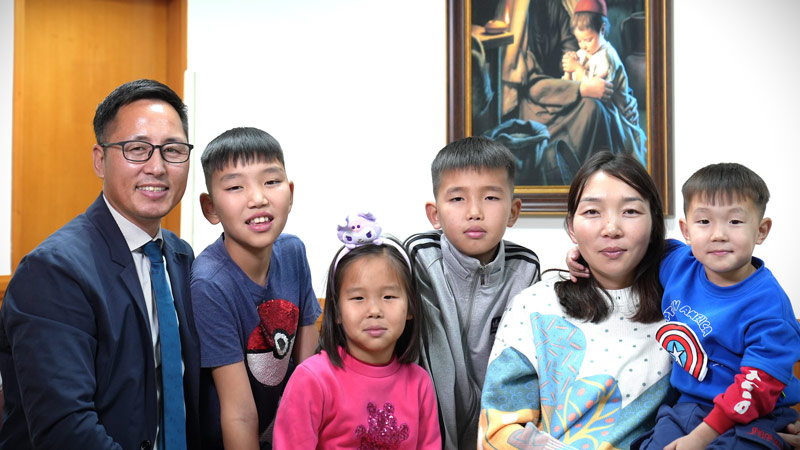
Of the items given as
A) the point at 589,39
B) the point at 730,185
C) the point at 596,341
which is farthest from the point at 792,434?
the point at 589,39

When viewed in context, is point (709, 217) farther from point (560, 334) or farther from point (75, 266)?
point (75, 266)

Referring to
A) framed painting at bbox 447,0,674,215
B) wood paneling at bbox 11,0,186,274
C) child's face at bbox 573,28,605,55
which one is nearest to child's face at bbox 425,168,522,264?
framed painting at bbox 447,0,674,215

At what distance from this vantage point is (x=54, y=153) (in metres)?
3.68

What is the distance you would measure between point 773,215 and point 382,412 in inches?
92.1

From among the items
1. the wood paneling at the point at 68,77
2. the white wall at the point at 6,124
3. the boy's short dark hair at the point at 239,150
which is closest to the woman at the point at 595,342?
the boy's short dark hair at the point at 239,150

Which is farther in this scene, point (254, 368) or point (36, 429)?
point (254, 368)

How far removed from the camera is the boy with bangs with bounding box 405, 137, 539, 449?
6.09 feet

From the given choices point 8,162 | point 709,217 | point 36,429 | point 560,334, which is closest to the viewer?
point 36,429

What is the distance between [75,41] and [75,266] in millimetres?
2750

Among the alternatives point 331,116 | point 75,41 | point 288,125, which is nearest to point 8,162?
point 75,41

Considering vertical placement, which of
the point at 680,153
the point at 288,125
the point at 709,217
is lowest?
the point at 709,217

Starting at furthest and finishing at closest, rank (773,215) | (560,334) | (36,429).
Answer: (773,215)
(560,334)
(36,429)

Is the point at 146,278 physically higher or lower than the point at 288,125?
lower

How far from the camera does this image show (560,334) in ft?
5.52
